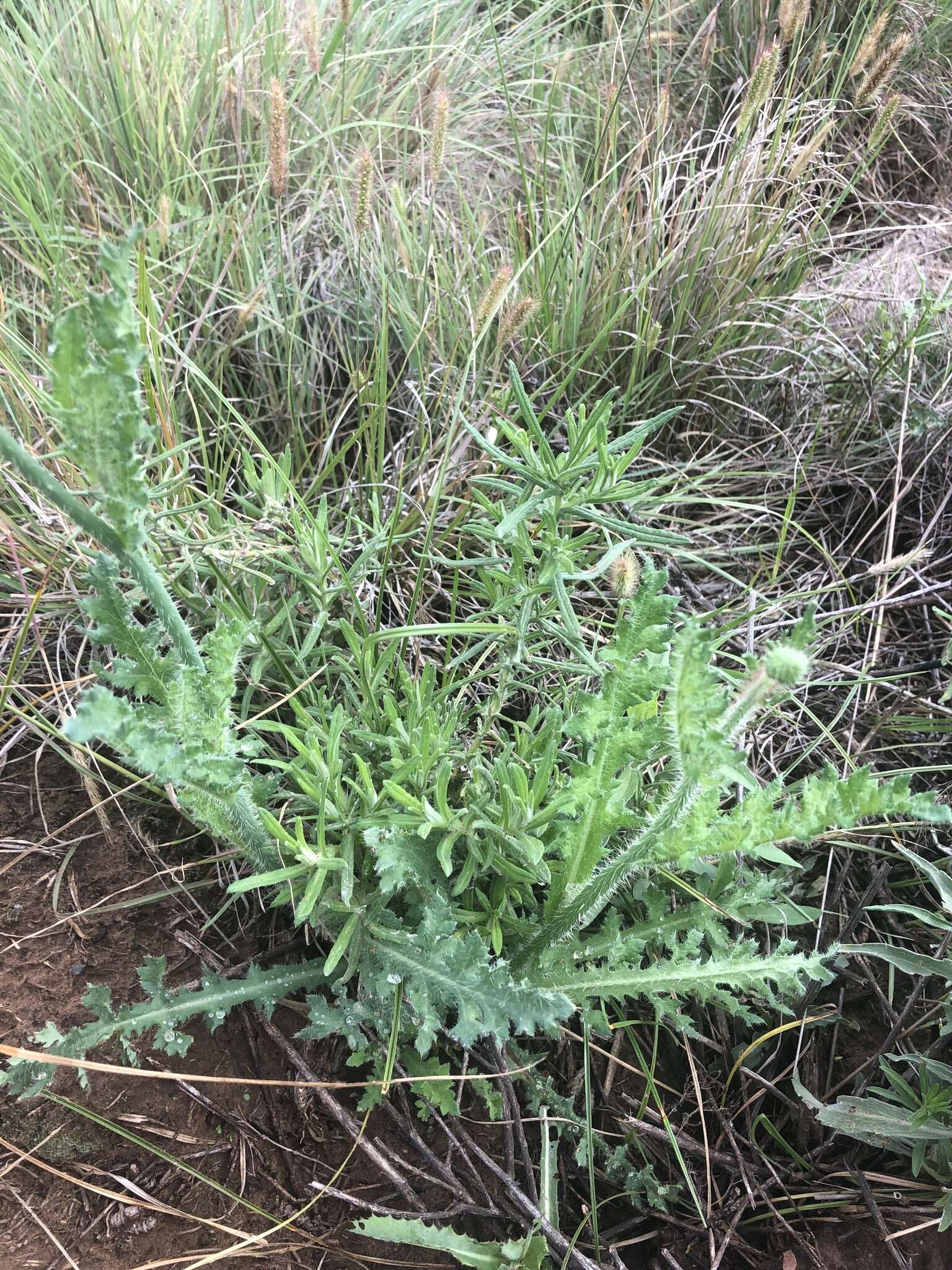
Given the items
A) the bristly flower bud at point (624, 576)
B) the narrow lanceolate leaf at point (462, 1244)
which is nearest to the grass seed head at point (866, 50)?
the bristly flower bud at point (624, 576)

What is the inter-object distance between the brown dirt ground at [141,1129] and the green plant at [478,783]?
0.12 m

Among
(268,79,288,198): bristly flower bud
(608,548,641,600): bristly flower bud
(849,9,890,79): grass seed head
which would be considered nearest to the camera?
(608,548,641,600): bristly flower bud

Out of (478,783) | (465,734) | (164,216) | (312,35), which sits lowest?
(465,734)

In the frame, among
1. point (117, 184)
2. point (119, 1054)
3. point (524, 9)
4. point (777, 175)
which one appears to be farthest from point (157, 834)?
point (524, 9)

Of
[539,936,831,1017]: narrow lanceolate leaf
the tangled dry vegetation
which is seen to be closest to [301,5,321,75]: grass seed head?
the tangled dry vegetation

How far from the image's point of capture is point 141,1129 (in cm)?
123

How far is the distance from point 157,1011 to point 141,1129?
0.17 metres

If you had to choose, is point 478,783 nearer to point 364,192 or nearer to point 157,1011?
point 157,1011

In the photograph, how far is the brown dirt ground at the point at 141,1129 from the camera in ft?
3.83

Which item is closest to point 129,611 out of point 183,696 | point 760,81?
point 183,696

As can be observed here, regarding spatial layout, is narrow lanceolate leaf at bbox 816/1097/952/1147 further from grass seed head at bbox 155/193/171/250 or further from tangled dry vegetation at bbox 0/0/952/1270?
grass seed head at bbox 155/193/171/250

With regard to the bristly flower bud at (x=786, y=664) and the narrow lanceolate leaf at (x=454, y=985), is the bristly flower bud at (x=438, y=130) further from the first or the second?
the narrow lanceolate leaf at (x=454, y=985)

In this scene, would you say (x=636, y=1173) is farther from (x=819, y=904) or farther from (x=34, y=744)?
(x=34, y=744)

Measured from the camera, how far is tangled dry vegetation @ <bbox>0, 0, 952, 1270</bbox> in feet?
3.79
